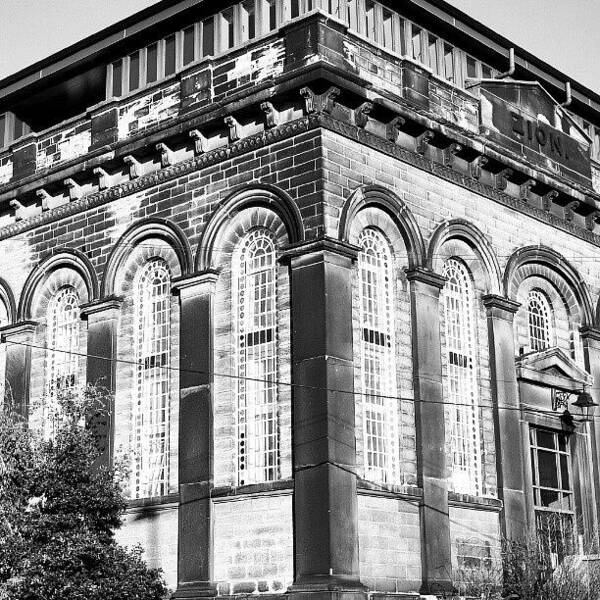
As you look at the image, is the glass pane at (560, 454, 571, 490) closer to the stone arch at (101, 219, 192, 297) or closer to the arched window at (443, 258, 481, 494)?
the arched window at (443, 258, 481, 494)

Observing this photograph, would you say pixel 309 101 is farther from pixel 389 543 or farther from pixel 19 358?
pixel 19 358

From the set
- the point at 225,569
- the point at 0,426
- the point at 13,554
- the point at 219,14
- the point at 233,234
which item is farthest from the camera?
the point at 219,14

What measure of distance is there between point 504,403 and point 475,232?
3548mm

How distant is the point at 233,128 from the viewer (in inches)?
894

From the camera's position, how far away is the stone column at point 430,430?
21.4 meters

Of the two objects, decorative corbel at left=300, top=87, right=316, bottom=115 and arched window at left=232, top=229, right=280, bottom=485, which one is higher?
decorative corbel at left=300, top=87, right=316, bottom=115

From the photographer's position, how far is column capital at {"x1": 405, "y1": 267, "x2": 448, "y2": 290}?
74.5 feet

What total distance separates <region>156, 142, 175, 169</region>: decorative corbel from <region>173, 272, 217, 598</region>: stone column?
2523mm

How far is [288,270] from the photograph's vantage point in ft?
70.7

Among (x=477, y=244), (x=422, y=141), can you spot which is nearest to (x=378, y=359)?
(x=477, y=244)

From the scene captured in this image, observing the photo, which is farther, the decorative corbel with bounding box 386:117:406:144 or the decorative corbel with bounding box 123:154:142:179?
the decorative corbel with bounding box 123:154:142:179

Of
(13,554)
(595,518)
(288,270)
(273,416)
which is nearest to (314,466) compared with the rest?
(273,416)

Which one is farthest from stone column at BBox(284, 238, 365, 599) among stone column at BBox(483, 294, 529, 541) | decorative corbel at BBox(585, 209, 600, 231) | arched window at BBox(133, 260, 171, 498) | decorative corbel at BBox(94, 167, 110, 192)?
decorative corbel at BBox(585, 209, 600, 231)

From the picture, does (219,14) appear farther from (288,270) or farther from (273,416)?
(273,416)
